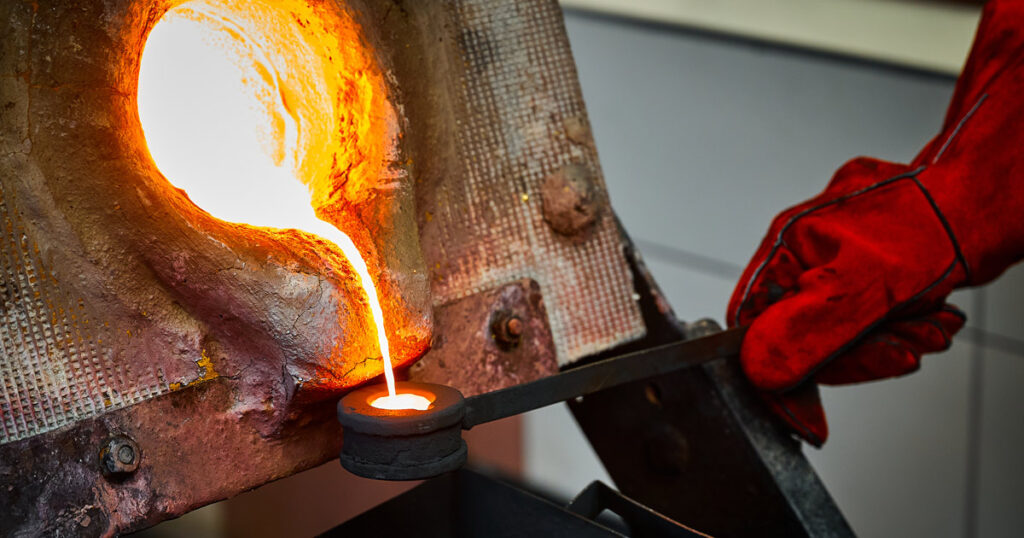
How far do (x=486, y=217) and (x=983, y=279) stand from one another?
82cm

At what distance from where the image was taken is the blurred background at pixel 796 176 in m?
2.67

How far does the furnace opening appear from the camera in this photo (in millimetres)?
1341

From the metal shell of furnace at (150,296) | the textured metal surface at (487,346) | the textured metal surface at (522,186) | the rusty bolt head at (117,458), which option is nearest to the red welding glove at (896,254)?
the textured metal surface at (522,186)

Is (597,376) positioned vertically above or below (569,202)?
below

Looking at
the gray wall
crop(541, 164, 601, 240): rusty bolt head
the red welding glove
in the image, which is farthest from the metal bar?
the gray wall

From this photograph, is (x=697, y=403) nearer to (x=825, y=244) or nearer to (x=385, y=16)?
(x=825, y=244)

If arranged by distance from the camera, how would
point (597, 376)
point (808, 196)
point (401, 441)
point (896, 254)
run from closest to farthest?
point (401, 441)
point (597, 376)
point (896, 254)
point (808, 196)

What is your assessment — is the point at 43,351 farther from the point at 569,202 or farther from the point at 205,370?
the point at 569,202

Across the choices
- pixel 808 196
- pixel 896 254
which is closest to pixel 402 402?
pixel 896 254

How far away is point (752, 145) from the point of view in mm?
3172

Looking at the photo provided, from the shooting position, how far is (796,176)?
3061 mm

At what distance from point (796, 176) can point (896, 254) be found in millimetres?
1527

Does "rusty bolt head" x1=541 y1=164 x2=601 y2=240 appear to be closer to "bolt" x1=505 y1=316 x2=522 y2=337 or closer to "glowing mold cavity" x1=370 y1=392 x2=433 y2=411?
"bolt" x1=505 y1=316 x2=522 y2=337

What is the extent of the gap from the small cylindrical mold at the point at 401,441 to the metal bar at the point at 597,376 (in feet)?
0.29
